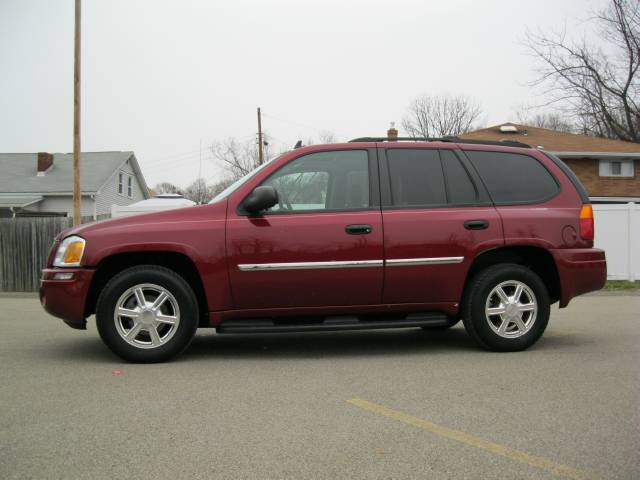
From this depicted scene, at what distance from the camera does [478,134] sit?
2933 centimetres

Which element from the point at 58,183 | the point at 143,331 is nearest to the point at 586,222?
the point at 143,331

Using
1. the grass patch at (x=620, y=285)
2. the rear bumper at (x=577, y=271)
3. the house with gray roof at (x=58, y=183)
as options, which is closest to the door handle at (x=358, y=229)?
the rear bumper at (x=577, y=271)

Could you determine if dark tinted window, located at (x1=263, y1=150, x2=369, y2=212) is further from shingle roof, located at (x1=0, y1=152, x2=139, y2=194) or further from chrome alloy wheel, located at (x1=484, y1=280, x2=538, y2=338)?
shingle roof, located at (x1=0, y1=152, x2=139, y2=194)

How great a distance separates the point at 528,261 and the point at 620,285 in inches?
331

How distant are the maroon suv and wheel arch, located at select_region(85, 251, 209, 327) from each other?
0.01 metres

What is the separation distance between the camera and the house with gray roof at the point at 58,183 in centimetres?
2741

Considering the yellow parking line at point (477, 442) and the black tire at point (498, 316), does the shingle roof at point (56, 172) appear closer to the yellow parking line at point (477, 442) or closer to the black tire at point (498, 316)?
the black tire at point (498, 316)

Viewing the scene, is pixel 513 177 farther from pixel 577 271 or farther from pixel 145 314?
pixel 145 314

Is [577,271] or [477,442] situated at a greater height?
[577,271]

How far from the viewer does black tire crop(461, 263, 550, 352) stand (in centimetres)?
532

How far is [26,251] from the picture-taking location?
1431cm

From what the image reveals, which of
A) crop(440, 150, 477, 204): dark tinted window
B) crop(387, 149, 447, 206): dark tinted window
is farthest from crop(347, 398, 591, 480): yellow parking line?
crop(440, 150, 477, 204): dark tinted window

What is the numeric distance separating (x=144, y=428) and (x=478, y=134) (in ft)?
92.1

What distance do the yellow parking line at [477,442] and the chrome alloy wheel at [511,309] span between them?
1928mm
